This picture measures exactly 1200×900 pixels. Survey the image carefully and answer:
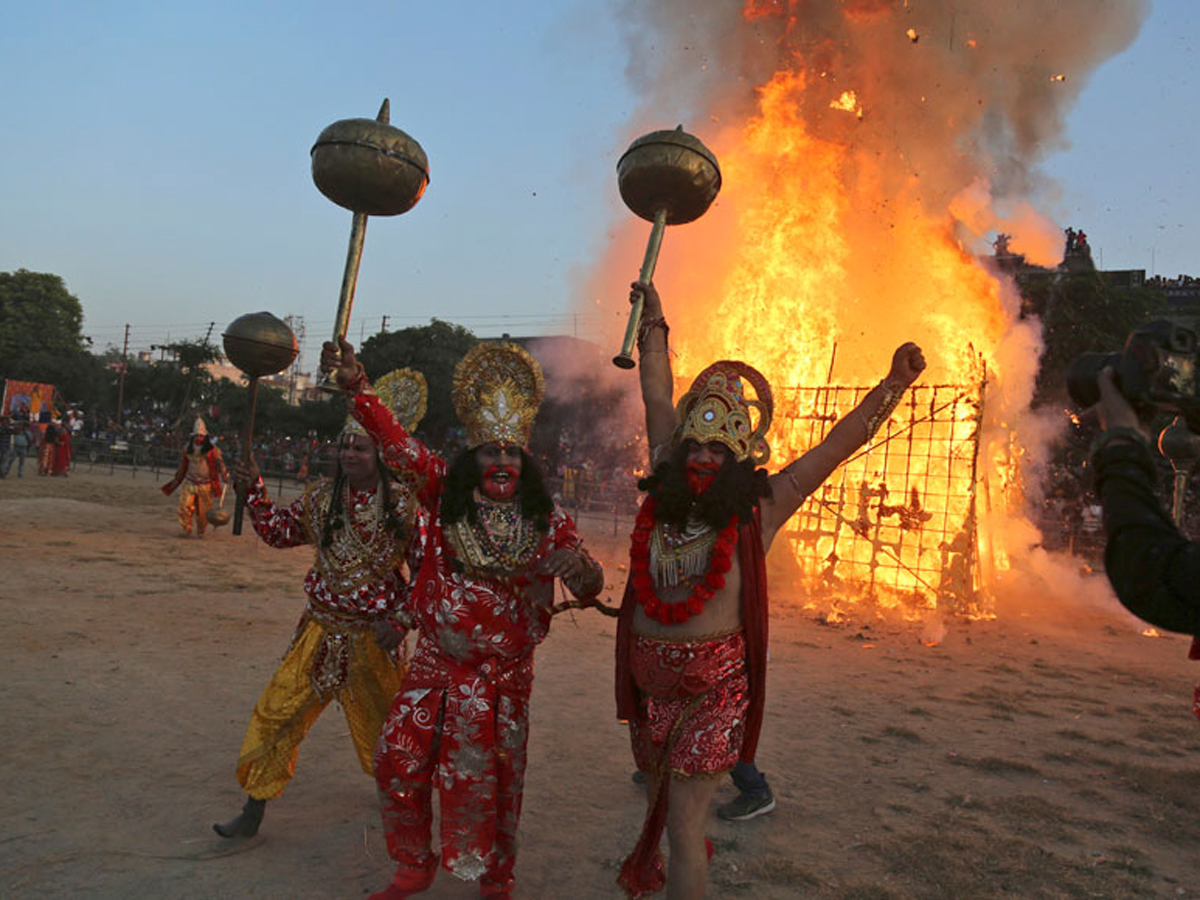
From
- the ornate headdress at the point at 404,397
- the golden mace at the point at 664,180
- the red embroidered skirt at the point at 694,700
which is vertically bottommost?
the red embroidered skirt at the point at 694,700

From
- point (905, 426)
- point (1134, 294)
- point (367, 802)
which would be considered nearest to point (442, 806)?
point (367, 802)

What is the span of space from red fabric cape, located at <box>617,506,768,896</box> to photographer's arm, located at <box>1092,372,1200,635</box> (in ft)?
4.30

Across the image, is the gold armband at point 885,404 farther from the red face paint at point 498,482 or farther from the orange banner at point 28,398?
the orange banner at point 28,398

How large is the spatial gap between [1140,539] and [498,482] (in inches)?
93.5

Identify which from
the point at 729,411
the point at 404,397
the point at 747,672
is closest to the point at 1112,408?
the point at 729,411

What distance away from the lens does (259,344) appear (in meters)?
4.01

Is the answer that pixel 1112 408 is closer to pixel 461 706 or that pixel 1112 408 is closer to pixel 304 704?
pixel 461 706

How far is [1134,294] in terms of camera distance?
24750 mm

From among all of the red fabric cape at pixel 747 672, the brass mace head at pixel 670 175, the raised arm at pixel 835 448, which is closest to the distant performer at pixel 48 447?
the brass mace head at pixel 670 175

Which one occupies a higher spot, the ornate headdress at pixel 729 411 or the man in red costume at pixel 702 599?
the ornate headdress at pixel 729 411

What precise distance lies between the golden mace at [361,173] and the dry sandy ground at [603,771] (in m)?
2.32

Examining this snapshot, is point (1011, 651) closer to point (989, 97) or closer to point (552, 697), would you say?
point (552, 697)

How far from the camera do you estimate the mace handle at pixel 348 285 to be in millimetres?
3273

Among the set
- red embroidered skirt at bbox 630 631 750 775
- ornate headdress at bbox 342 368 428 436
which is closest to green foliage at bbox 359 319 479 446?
ornate headdress at bbox 342 368 428 436
